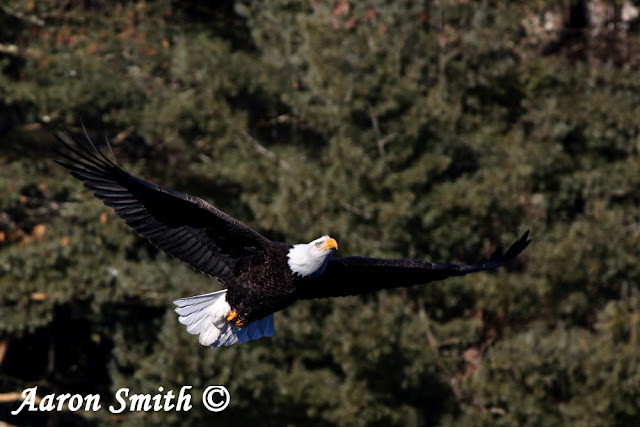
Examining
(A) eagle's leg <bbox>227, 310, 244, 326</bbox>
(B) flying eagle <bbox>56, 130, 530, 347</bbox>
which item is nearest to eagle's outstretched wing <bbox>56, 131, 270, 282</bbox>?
(B) flying eagle <bbox>56, 130, 530, 347</bbox>

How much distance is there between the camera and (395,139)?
12930 mm

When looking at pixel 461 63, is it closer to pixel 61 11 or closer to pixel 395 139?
pixel 395 139

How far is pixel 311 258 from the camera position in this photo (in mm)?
7445

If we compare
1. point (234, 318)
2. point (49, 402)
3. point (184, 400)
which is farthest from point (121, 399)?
point (234, 318)

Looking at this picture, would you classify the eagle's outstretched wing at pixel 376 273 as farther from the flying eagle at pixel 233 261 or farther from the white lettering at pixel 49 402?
the white lettering at pixel 49 402

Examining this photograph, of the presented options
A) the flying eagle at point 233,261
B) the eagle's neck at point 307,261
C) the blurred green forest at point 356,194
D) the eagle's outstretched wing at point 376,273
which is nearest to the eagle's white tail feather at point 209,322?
the flying eagle at point 233,261

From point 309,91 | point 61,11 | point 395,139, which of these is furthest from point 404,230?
point 61,11

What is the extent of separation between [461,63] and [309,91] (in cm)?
162

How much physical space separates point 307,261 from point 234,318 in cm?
82

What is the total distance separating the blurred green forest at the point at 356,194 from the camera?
1235cm

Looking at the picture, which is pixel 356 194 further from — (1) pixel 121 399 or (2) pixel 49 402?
(2) pixel 49 402

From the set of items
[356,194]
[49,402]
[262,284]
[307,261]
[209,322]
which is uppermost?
[356,194]

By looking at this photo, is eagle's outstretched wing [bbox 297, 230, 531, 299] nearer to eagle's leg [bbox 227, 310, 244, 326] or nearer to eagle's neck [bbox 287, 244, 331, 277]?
eagle's neck [bbox 287, 244, 331, 277]

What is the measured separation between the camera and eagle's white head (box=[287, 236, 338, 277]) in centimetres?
745
